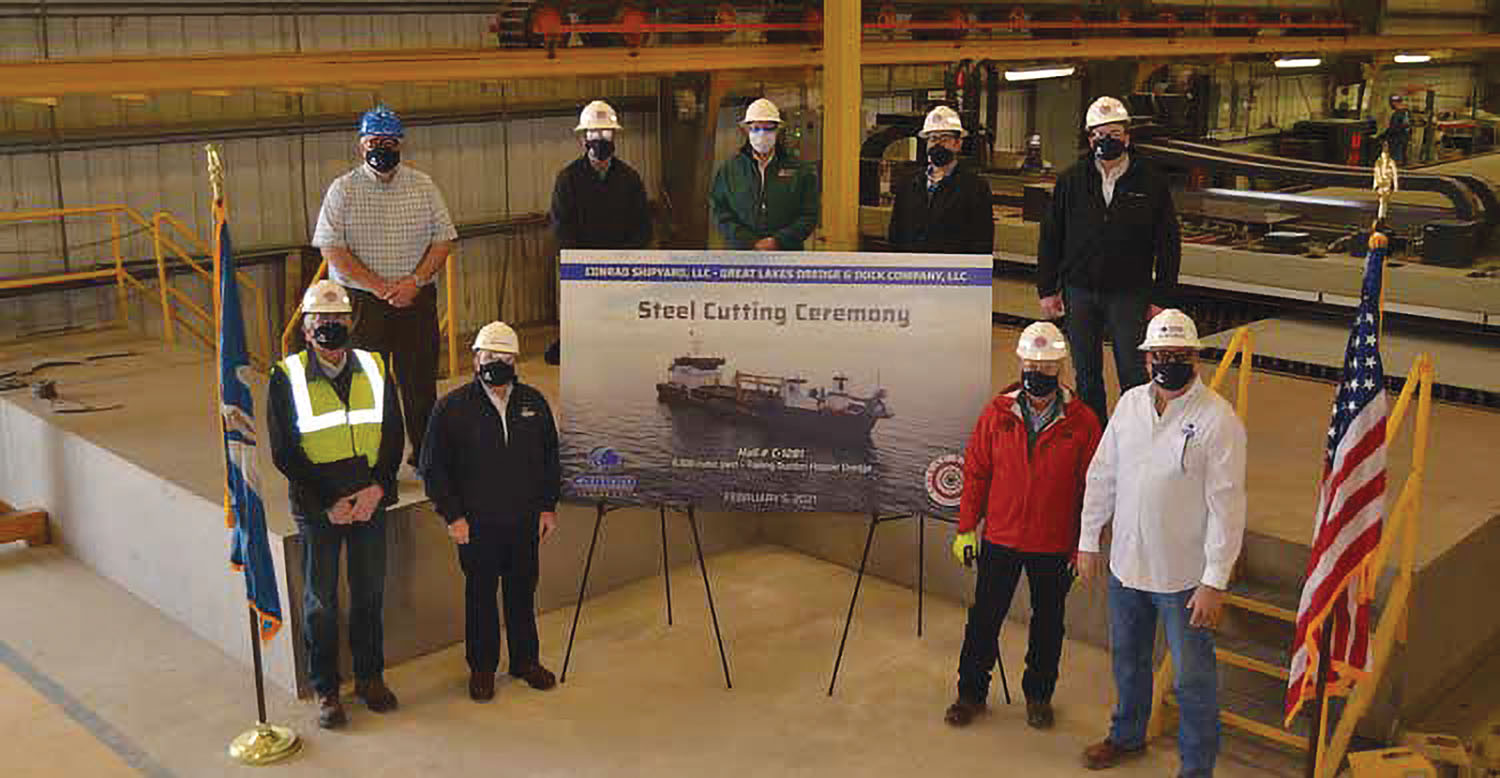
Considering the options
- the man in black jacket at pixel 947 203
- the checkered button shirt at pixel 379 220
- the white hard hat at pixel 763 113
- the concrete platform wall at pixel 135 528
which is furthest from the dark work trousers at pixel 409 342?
the man in black jacket at pixel 947 203

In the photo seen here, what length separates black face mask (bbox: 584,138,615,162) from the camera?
7.81m

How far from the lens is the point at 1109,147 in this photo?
6.68m

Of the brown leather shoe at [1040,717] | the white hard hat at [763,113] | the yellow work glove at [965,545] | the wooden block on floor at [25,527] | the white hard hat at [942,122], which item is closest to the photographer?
the yellow work glove at [965,545]

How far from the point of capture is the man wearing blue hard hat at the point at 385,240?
22.1 ft

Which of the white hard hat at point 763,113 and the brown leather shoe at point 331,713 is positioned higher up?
the white hard hat at point 763,113

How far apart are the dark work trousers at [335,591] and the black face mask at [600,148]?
8.28 ft

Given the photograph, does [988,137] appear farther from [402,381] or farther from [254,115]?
[402,381]

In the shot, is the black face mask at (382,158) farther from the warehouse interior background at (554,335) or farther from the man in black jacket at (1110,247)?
the man in black jacket at (1110,247)

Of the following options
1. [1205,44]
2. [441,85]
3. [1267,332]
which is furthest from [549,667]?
[1205,44]

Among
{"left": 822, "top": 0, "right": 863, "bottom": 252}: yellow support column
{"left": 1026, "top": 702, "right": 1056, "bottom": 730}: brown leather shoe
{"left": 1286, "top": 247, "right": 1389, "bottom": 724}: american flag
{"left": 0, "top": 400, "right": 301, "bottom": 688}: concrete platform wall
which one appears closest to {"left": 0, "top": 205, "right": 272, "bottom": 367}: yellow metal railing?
{"left": 0, "top": 400, "right": 301, "bottom": 688}: concrete platform wall

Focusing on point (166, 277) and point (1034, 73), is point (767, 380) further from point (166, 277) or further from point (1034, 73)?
point (1034, 73)

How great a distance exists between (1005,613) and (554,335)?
1072cm

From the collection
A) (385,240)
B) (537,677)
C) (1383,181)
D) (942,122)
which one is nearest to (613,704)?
(537,677)

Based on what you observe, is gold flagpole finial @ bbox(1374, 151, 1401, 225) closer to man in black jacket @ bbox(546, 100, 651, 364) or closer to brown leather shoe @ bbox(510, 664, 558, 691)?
man in black jacket @ bbox(546, 100, 651, 364)
